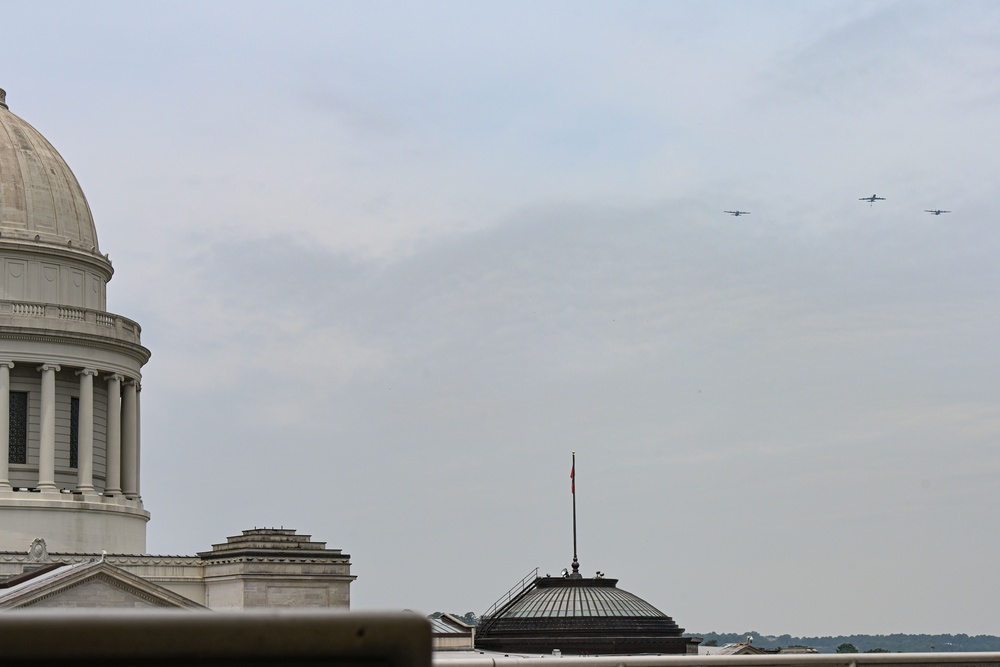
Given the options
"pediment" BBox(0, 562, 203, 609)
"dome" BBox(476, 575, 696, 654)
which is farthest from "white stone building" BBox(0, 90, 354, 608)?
"dome" BBox(476, 575, 696, 654)

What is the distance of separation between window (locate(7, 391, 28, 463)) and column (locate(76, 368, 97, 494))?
2932 millimetres

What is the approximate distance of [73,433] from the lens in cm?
9069

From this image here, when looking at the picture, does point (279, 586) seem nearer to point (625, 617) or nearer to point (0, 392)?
point (0, 392)

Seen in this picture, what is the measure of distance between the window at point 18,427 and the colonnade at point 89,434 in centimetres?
63

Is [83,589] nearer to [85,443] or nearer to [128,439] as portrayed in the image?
[85,443]

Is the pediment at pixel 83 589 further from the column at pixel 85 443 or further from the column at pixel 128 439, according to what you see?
the column at pixel 128 439

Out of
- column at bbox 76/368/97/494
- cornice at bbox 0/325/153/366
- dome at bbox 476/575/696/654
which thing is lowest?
dome at bbox 476/575/696/654

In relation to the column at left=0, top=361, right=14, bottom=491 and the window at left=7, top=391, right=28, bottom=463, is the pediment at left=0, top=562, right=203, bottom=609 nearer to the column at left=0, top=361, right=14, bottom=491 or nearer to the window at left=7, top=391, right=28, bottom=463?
the column at left=0, top=361, right=14, bottom=491

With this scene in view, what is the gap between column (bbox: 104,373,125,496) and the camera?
91.6 m

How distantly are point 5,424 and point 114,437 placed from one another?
6.94 meters

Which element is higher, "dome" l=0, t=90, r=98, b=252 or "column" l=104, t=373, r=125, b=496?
"dome" l=0, t=90, r=98, b=252

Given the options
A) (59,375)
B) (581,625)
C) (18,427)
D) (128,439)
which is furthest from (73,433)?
(581,625)

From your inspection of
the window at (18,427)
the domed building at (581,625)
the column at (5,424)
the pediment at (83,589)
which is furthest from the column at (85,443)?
the domed building at (581,625)

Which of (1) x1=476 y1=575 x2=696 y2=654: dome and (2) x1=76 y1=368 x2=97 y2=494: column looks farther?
(1) x1=476 y1=575 x2=696 y2=654: dome
